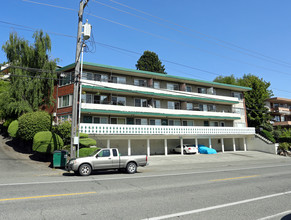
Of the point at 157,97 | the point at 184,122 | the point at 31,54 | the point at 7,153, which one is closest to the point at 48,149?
the point at 7,153

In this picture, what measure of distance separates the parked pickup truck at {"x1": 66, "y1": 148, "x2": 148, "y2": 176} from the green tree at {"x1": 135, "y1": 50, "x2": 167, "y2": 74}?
4197 cm

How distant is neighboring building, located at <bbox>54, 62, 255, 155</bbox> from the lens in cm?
2622

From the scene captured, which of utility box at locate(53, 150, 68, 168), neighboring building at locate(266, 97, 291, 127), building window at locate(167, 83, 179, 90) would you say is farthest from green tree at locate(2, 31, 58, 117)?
neighboring building at locate(266, 97, 291, 127)

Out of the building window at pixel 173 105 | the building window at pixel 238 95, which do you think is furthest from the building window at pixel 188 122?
the building window at pixel 238 95

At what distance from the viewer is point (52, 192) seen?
7617 mm

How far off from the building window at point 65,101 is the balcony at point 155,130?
19.7ft

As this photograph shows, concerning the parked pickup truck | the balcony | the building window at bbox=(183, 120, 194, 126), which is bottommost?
Result: the parked pickup truck

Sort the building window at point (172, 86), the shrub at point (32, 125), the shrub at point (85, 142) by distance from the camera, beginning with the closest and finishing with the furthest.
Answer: the shrub at point (85, 142)
the shrub at point (32, 125)
the building window at point (172, 86)

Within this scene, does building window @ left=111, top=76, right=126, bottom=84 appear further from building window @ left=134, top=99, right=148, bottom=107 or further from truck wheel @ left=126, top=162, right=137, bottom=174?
truck wheel @ left=126, top=162, right=137, bottom=174

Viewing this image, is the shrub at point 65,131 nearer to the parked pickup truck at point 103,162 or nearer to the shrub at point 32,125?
the shrub at point 32,125

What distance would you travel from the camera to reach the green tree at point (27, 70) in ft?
78.3

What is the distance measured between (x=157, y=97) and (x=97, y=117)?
971cm

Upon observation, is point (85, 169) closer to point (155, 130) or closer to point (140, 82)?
point (155, 130)

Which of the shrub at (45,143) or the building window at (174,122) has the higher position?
the building window at (174,122)
